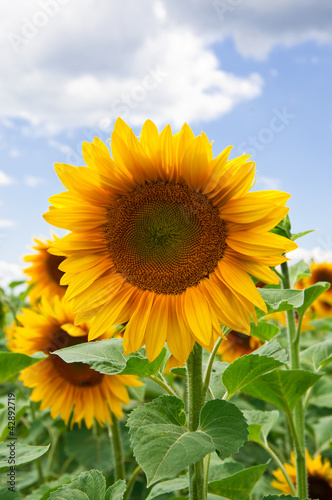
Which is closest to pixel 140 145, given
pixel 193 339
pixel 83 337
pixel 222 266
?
pixel 222 266

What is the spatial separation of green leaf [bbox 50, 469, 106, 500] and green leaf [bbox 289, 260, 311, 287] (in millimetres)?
919

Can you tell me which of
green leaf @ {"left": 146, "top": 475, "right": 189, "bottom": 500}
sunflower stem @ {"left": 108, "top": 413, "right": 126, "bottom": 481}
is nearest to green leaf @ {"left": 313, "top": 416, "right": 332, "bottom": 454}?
sunflower stem @ {"left": 108, "top": 413, "right": 126, "bottom": 481}

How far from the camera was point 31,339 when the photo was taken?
2637 mm

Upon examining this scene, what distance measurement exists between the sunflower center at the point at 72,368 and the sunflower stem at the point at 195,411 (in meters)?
1.26

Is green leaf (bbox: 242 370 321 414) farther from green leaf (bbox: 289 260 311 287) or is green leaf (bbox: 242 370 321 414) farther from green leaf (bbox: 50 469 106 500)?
green leaf (bbox: 50 469 106 500)

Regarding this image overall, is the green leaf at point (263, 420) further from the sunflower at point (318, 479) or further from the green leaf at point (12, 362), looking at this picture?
the green leaf at point (12, 362)

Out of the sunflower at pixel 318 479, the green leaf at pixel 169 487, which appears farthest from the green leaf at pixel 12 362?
the sunflower at pixel 318 479

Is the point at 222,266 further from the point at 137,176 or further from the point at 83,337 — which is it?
the point at 83,337

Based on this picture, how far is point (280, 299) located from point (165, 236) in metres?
0.40

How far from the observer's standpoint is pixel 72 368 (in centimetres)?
253

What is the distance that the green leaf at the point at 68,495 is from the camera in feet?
4.38

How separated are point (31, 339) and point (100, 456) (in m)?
0.78

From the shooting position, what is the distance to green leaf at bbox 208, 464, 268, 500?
1509 millimetres

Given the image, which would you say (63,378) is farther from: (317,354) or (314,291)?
(314,291)
